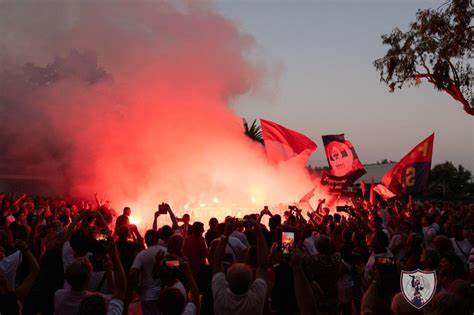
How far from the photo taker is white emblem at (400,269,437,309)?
12.0ft

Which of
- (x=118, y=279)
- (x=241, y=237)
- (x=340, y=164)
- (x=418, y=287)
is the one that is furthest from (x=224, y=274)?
(x=340, y=164)

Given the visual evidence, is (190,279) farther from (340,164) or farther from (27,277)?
(340,164)

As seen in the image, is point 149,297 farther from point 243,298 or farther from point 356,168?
point 356,168

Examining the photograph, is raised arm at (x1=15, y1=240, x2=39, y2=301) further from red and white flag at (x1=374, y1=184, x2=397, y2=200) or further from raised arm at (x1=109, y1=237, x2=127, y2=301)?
A: red and white flag at (x1=374, y1=184, x2=397, y2=200)

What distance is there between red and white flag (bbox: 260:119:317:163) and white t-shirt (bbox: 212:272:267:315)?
47.6ft

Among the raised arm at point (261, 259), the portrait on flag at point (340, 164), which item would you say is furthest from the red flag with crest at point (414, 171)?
the raised arm at point (261, 259)

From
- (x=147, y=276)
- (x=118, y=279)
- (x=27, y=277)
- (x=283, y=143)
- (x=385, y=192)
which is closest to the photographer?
(x=118, y=279)

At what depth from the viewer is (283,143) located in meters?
18.6

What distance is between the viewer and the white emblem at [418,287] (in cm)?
367

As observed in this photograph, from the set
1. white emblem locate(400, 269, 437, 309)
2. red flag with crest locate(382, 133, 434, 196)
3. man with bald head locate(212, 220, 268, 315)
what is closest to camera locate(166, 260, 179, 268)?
man with bald head locate(212, 220, 268, 315)

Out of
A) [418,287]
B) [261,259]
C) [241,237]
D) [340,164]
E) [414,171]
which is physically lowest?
[418,287]

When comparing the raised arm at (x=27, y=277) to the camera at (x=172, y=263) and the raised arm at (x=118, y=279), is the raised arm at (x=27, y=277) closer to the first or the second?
the raised arm at (x=118, y=279)

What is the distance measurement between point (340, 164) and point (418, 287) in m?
14.4

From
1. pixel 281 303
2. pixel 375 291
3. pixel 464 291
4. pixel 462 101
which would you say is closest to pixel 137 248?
pixel 281 303
